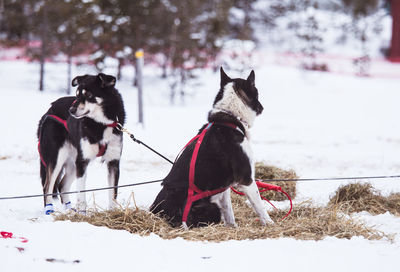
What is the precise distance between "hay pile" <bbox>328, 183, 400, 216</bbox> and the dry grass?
829mm

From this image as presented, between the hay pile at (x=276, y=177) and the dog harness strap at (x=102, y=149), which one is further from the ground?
the dog harness strap at (x=102, y=149)

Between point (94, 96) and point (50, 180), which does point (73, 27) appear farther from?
point (94, 96)

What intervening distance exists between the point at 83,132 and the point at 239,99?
63.6 inches

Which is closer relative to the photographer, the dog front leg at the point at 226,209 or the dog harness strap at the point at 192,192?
the dog harness strap at the point at 192,192

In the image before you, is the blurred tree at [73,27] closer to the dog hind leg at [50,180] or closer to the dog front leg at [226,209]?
the dog hind leg at [50,180]

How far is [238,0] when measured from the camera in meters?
30.2

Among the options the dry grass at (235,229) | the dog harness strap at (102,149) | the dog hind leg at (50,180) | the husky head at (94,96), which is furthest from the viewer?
the dog hind leg at (50,180)

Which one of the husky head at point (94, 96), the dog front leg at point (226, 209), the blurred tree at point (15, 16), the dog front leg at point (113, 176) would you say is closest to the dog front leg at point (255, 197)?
the dog front leg at point (226, 209)

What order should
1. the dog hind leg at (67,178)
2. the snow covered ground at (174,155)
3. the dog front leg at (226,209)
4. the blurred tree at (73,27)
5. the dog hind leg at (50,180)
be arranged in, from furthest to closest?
1. the blurred tree at (73,27)
2. the dog hind leg at (67,178)
3. the dog hind leg at (50,180)
4. the dog front leg at (226,209)
5. the snow covered ground at (174,155)

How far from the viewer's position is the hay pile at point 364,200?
471 cm

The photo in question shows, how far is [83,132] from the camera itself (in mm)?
4289

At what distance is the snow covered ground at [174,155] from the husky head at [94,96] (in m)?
0.94

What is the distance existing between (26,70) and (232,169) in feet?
76.3

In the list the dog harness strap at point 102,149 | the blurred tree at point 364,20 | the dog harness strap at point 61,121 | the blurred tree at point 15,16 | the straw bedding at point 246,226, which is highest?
the blurred tree at point 364,20
